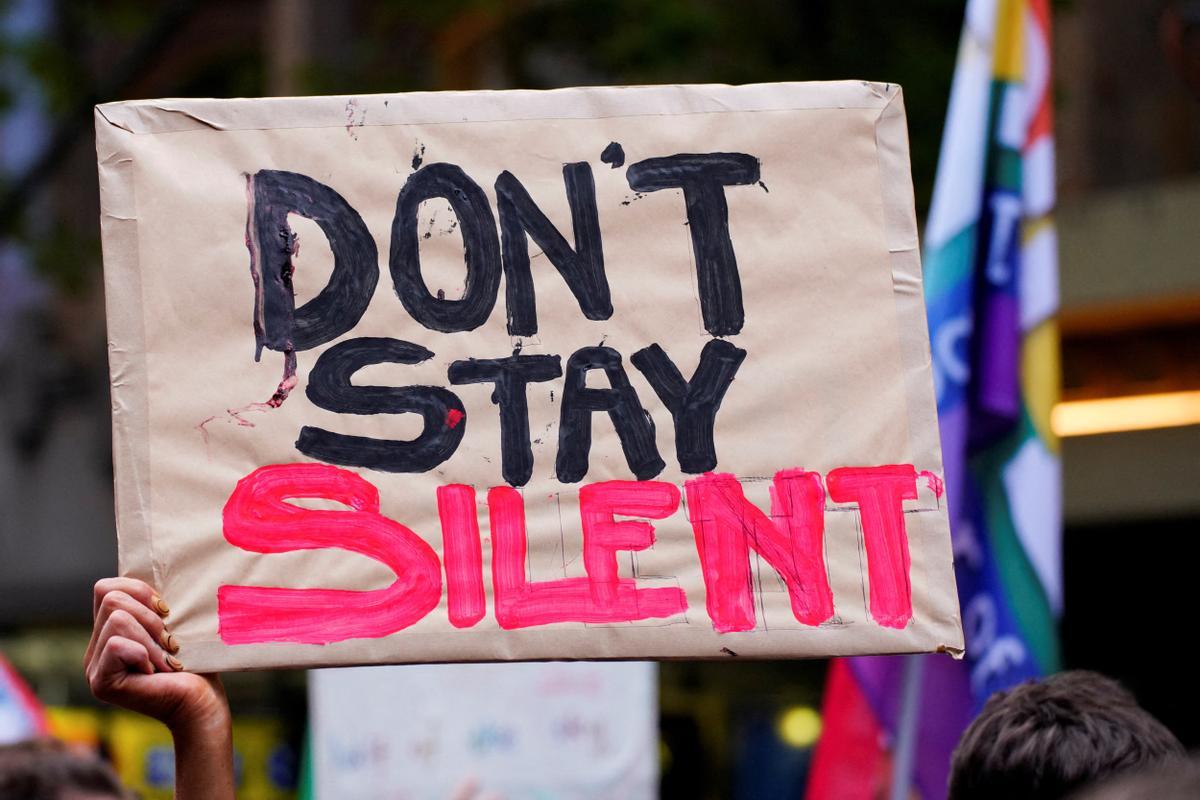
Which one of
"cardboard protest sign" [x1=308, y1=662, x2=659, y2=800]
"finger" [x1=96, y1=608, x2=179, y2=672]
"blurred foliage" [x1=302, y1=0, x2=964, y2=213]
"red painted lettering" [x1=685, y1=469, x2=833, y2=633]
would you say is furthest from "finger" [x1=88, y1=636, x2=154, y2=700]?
"blurred foliage" [x1=302, y1=0, x2=964, y2=213]

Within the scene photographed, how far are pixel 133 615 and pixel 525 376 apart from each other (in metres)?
0.67

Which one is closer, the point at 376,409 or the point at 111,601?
the point at 111,601

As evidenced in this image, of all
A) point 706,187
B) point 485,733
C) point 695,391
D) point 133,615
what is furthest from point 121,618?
point 485,733

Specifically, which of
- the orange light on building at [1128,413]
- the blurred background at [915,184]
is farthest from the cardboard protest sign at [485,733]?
the orange light on building at [1128,413]

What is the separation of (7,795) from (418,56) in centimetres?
823

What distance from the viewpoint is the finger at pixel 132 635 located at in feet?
7.61

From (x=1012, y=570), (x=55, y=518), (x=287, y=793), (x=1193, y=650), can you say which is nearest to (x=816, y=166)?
(x=1012, y=570)

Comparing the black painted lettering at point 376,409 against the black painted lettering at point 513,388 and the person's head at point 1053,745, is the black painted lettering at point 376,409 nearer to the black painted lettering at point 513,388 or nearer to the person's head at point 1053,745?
the black painted lettering at point 513,388

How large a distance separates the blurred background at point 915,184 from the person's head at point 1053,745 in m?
2.29

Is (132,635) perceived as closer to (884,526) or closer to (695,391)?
(695,391)

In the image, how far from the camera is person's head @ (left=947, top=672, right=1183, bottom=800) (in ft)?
7.47

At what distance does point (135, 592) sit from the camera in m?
2.37

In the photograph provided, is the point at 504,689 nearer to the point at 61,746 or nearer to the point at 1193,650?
the point at 61,746

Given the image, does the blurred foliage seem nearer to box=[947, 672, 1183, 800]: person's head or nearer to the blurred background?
the blurred background
